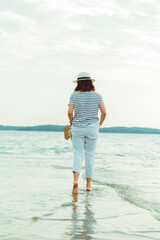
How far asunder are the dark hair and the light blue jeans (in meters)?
0.56

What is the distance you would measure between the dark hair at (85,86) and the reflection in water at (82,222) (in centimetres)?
186

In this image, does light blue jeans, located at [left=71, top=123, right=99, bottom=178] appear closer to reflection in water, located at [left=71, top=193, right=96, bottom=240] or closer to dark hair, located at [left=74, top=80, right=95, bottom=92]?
dark hair, located at [left=74, top=80, right=95, bottom=92]

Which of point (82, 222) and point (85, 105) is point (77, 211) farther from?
point (85, 105)

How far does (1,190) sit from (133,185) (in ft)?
7.75

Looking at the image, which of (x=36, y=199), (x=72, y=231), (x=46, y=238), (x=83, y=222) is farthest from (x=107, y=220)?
(x=36, y=199)

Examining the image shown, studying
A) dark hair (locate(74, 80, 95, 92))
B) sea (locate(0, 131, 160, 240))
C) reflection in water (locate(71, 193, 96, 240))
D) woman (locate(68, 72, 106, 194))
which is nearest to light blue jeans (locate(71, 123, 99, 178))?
woman (locate(68, 72, 106, 194))

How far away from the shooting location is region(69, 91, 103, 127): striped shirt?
534cm

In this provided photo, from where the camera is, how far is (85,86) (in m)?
5.39

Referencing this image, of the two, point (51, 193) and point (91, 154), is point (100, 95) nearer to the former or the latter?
point (91, 154)

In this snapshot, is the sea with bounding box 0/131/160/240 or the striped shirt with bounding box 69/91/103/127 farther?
the striped shirt with bounding box 69/91/103/127

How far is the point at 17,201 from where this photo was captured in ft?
14.0

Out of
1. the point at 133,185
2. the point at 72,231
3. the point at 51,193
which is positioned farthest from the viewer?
the point at 133,185

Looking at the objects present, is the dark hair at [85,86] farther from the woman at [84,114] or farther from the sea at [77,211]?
the sea at [77,211]

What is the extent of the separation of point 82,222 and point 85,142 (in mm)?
2367
